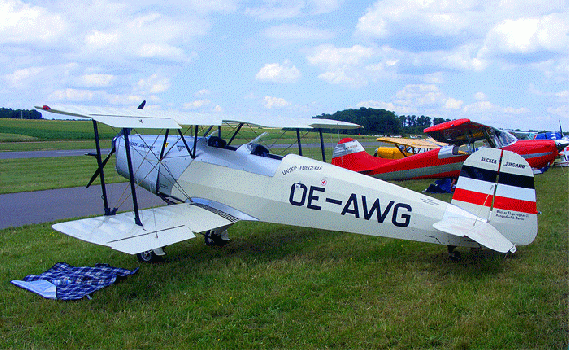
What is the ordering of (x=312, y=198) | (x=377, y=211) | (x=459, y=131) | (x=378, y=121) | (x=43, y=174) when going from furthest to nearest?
(x=378, y=121) < (x=43, y=174) < (x=459, y=131) < (x=312, y=198) < (x=377, y=211)

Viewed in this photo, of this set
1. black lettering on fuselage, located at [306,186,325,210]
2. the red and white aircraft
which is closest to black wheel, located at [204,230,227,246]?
black lettering on fuselage, located at [306,186,325,210]

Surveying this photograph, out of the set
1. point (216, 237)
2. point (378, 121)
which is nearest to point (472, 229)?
point (216, 237)

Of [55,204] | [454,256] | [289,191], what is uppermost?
[289,191]

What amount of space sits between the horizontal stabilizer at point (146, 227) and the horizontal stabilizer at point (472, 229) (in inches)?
120

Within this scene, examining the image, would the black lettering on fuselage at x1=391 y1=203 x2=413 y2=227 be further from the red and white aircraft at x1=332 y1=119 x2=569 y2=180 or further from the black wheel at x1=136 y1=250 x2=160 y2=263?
the red and white aircraft at x1=332 y1=119 x2=569 y2=180

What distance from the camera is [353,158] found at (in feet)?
43.8

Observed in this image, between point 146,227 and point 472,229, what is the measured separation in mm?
4089

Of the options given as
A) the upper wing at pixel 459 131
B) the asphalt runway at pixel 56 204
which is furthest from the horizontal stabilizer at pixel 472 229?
the asphalt runway at pixel 56 204

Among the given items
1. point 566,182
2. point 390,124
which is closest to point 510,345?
point 566,182

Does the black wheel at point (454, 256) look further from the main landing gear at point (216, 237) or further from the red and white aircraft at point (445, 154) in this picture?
A: the red and white aircraft at point (445, 154)

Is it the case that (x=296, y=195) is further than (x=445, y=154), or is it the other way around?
(x=445, y=154)

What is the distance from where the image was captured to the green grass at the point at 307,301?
12.2 feet

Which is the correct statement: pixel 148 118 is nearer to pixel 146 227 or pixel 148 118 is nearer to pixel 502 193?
pixel 146 227

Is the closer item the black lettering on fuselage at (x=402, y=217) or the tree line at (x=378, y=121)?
the black lettering on fuselage at (x=402, y=217)
